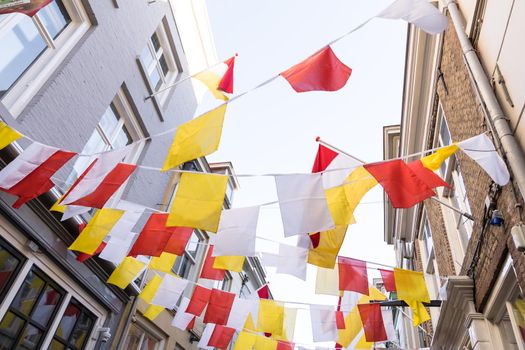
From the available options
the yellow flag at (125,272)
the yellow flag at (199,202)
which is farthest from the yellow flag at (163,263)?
the yellow flag at (199,202)

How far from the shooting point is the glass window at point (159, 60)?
899cm

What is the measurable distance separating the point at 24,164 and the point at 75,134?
1.67 m

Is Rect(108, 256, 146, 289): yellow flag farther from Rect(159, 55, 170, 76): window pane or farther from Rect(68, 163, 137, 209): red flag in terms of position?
Rect(159, 55, 170, 76): window pane

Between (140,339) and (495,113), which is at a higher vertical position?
(495,113)

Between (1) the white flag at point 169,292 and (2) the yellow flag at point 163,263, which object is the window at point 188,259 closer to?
(1) the white flag at point 169,292

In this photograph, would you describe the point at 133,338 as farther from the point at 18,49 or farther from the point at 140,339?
the point at 18,49

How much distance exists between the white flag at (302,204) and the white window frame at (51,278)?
132 inches

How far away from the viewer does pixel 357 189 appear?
4062mm

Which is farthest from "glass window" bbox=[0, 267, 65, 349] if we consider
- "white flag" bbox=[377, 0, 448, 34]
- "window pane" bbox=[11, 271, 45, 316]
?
"white flag" bbox=[377, 0, 448, 34]

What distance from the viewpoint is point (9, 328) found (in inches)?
183

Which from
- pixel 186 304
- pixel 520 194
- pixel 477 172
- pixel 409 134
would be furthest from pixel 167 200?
pixel 520 194

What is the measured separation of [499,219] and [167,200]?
289 inches

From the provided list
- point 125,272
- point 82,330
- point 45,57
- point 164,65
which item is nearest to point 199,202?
point 125,272

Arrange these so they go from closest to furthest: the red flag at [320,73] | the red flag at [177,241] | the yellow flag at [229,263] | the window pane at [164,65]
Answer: the red flag at [320,73], the red flag at [177,241], the yellow flag at [229,263], the window pane at [164,65]
